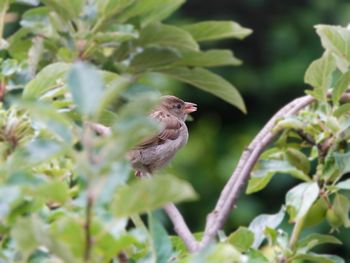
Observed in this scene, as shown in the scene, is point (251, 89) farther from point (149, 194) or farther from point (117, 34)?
point (149, 194)

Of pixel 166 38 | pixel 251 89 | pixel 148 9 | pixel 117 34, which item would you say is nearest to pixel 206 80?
pixel 166 38

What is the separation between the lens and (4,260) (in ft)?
3.38

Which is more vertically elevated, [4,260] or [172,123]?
[4,260]

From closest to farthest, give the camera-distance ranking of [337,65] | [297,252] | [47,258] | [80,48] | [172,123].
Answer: [47,258] < [297,252] < [337,65] < [80,48] < [172,123]

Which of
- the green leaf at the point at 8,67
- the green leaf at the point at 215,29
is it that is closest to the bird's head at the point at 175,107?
the green leaf at the point at 215,29

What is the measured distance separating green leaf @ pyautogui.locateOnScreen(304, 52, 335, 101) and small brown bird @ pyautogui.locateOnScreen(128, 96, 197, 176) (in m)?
1.26

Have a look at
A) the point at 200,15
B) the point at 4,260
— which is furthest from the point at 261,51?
the point at 4,260

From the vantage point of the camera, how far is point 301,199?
5.69 feet

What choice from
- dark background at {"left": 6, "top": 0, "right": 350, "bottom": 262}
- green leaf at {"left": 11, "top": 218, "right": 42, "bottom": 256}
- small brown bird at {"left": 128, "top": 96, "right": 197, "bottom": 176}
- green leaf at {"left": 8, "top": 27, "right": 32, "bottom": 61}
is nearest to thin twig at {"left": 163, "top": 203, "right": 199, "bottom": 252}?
green leaf at {"left": 11, "top": 218, "right": 42, "bottom": 256}

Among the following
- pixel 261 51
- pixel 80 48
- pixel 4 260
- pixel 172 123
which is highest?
pixel 4 260

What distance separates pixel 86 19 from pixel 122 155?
1.29 m

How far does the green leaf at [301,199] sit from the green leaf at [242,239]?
36cm

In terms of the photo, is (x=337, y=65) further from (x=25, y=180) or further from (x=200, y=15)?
(x=200, y=15)

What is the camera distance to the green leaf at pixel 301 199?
5.59 ft
